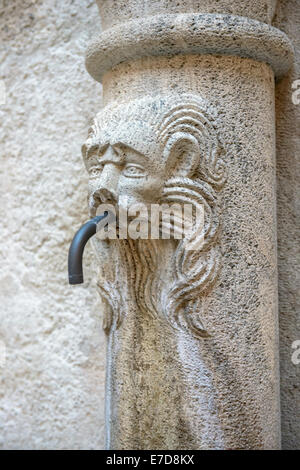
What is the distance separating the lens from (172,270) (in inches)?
48.3

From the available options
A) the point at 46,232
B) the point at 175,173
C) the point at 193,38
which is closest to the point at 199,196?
the point at 175,173

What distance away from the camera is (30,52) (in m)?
1.79

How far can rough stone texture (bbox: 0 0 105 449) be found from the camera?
5.67 ft

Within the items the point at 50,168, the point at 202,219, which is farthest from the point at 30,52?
the point at 202,219

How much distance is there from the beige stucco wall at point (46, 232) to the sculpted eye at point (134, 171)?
55 cm

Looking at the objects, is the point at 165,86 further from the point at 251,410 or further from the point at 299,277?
the point at 251,410

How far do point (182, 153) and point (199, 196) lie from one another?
0.09 metres

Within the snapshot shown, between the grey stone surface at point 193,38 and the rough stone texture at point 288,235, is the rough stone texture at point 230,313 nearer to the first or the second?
the grey stone surface at point 193,38

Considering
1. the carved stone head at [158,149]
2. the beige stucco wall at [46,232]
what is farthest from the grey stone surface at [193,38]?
the beige stucco wall at [46,232]

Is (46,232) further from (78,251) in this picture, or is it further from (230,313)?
(230,313)

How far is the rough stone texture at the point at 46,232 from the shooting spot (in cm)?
173

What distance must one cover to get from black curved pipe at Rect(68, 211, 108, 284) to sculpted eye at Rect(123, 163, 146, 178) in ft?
0.35

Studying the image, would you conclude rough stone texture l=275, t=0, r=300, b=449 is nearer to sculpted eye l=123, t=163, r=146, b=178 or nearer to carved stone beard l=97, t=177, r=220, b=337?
carved stone beard l=97, t=177, r=220, b=337

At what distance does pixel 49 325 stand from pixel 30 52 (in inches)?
31.6
